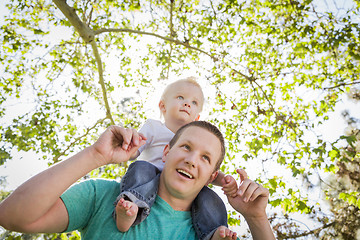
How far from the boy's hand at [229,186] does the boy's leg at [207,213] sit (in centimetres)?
11

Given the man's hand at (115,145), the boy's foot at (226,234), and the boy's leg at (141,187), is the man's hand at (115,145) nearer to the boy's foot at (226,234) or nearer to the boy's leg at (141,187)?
the boy's leg at (141,187)

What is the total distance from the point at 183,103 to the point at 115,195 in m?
1.18

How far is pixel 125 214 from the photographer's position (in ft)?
3.88

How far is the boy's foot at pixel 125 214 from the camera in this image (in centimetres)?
116

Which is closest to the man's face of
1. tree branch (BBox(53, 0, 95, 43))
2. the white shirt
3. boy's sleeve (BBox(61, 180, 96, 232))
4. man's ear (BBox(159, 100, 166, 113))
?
boy's sleeve (BBox(61, 180, 96, 232))

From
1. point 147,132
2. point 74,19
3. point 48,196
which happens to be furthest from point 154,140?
point 74,19

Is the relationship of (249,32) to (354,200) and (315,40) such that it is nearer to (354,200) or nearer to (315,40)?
(315,40)

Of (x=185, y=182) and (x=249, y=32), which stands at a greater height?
(x=249, y=32)

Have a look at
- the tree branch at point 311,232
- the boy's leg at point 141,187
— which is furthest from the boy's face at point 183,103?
the tree branch at point 311,232

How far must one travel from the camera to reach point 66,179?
1.09 m

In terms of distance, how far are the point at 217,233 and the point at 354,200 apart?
3.10 meters

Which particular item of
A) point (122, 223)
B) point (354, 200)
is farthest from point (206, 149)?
point (354, 200)

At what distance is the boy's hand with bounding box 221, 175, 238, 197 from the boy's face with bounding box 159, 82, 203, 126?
2.75 ft

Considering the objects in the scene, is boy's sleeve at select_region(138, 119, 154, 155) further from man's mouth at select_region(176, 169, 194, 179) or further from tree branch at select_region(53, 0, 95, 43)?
tree branch at select_region(53, 0, 95, 43)
